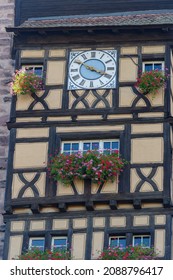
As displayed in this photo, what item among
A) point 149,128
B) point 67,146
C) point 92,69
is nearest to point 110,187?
point 67,146

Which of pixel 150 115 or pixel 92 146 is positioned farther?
pixel 150 115

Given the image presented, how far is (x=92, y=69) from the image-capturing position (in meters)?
44.2

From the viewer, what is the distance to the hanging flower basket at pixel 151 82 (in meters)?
43.4

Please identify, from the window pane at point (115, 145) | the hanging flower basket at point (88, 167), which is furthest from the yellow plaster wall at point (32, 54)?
the hanging flower basket at point (88, 167)

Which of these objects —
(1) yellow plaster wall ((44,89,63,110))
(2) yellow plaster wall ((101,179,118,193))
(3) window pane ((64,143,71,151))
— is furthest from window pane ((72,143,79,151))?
(2) yellow plaster wall ((101,179,118,193))

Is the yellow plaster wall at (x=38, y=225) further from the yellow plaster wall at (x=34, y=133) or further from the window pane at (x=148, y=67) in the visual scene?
the window pane at (x=148, y=67)

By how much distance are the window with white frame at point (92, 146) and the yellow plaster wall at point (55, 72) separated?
1.74 metres

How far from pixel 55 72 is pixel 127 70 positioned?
1.73 metres

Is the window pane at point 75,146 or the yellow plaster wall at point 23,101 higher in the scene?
the yellow plaster wall at point 23,101

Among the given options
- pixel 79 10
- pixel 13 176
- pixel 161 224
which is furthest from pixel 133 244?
pixel 79 10

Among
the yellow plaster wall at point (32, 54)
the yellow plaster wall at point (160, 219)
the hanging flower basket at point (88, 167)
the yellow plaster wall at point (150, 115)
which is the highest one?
the yellow plaster wall at point (32, 54)

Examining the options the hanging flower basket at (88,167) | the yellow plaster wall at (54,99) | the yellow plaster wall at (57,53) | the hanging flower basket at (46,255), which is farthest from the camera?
the yellow plaster wall at (57,53)

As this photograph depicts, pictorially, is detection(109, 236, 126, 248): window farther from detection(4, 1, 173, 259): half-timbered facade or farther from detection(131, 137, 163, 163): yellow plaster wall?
detection(131, 137, 163, 163): yellow plaster wall

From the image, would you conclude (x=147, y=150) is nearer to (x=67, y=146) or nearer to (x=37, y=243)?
(x=67, y=146)
